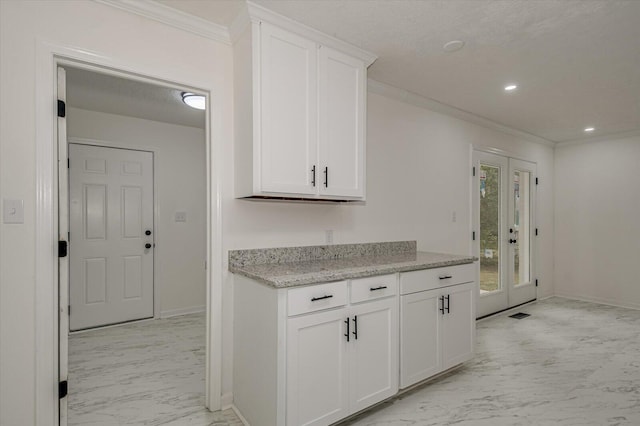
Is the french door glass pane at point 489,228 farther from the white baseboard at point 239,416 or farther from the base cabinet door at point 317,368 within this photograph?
the white baseboard at point 239,416

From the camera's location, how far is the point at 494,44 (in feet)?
7.71

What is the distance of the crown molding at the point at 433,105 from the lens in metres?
3.10

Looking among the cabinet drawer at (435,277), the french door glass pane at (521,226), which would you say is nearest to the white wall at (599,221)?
the french door glass pane at (521,226)

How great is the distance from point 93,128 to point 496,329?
203 inches

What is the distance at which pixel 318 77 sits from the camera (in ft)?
7.27

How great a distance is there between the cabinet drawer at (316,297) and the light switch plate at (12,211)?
1394mm

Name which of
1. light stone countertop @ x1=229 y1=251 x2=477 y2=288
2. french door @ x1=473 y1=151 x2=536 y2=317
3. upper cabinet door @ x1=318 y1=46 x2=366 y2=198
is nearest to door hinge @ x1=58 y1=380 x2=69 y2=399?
light stone countertop @ x1=229 y1=251 x2=477 y2=288

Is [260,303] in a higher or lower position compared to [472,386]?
higher

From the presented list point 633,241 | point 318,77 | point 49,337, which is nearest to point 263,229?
point 318,77

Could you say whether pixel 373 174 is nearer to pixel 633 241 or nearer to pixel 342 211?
pixel 342 211

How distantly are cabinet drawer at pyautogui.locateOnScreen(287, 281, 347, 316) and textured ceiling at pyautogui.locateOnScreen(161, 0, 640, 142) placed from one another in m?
1.62

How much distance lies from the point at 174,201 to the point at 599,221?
6124 mm

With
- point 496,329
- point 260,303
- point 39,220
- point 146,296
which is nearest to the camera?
point 39,220

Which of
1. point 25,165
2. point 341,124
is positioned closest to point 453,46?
point 341,124
